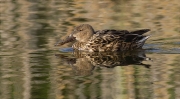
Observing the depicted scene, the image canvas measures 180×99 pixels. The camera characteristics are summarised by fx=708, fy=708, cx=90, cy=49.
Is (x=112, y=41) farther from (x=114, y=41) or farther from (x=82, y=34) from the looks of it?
(x=82, y=34)

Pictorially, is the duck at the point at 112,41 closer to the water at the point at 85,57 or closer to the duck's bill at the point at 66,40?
the duck's bill at the point at 66,40

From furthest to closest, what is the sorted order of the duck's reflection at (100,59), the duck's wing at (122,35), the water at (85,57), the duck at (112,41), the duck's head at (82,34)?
the duck's head at (82,34) → the duck's wing at (122,35) → the duck at (112,41) → the duck's reflection at (100,59) → the water at (85,57)

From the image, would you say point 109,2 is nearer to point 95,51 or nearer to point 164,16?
point 164,16

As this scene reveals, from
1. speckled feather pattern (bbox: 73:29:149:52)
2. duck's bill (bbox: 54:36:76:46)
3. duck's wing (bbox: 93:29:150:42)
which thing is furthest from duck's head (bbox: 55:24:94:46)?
duck's wing (bbox: 93:29:150:42)

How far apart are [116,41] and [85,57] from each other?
795 millimetres

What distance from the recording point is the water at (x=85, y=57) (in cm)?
784

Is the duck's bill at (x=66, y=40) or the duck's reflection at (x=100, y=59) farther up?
the duck's bill at (x=66, y=40)

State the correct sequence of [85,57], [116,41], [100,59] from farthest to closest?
1. [116,41]
2. [85,57]
3. [100,59]

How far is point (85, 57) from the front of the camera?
A: 34.3ft

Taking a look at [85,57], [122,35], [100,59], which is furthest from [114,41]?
[100,59]

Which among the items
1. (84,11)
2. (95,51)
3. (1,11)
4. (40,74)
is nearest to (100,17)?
(84,11)

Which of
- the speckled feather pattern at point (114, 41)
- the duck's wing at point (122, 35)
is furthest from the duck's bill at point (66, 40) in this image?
the duck's wing at point (122, 35)

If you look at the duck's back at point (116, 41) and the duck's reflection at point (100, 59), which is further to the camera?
the duck's back at point (116, 41)

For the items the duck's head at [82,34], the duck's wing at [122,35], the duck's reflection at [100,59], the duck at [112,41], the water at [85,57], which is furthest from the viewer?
the duck's head at [82,34]
